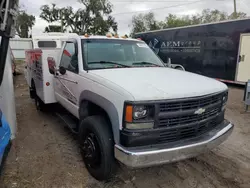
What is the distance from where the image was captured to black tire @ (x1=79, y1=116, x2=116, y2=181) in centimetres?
286

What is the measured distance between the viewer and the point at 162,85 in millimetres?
2842

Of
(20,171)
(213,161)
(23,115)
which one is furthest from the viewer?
(23,115)

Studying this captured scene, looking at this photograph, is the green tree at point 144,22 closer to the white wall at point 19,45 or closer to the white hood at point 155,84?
the white wall at point 19,45

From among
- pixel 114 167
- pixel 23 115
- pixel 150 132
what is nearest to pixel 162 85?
pixel 150 132

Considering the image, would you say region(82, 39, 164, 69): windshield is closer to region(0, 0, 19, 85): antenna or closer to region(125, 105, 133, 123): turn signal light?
region(0, 0, 19, 85): antenna

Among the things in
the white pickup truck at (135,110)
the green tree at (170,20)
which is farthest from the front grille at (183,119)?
the green tree at (170,20)

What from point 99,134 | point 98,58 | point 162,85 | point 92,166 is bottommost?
point 92,166

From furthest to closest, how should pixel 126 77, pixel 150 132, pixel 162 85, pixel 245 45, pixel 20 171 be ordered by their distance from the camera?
pixel 245 45 < pixel 20 171 < pixel 126 77 < pixel 162 85 < pixel 150 132

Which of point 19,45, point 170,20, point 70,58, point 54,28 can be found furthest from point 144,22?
point 70,58

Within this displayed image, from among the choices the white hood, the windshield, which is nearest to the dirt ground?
the white hood

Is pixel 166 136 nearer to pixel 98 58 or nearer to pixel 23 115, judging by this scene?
pixel 98 58

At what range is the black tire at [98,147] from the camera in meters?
2.86

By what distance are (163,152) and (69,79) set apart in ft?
7.34

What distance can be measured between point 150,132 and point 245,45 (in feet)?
29.3
